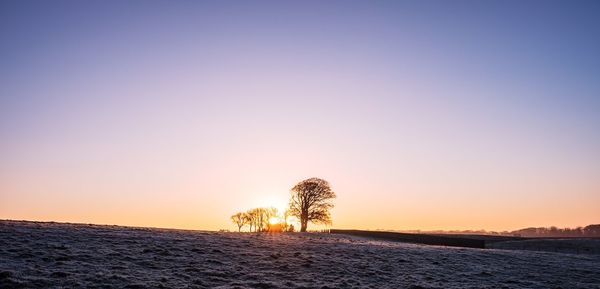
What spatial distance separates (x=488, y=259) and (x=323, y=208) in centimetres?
4974

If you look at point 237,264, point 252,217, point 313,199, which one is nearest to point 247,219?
point 252,217

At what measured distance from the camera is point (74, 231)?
109ft

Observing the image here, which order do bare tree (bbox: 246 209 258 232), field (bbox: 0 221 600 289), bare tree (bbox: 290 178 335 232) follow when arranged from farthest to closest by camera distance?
bare tree (bbox: 246 209 258 232) → bare tree (bbox: 290 178 335 232) → field (bbox: 0 221 600 289)

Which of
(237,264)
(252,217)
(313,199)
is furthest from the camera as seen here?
(252,217)

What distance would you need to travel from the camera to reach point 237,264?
2773 centimetres

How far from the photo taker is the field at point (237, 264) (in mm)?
22531

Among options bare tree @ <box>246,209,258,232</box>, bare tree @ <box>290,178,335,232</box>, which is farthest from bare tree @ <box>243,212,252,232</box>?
bare tree @ <box>290,178,335,232</box>

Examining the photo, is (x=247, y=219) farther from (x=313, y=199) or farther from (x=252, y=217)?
(x=313, y=199)

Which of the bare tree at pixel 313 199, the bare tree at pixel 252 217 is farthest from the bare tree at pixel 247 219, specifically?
the bare tree at pixel 313 199

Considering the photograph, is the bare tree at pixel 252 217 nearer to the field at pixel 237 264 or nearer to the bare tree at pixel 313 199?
the bare tree at pixel 313 199

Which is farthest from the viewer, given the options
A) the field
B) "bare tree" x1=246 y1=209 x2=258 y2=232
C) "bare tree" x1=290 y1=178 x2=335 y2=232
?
"bare tree" x1=246 y1=209 x2=258 y2=232

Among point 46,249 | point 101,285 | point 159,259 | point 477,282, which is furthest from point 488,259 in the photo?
point 46,249

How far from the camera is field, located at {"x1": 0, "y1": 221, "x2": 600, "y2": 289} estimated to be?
22.5 meters

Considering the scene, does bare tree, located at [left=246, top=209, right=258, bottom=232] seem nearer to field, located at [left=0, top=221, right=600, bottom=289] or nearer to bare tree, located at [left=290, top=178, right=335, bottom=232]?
bare tree, located at [left=290, top=178, right=335, bottom=232]
